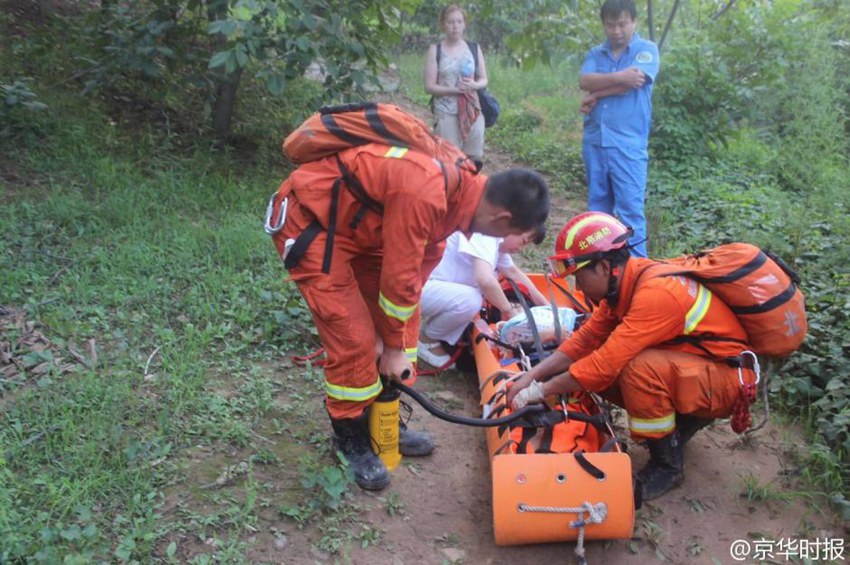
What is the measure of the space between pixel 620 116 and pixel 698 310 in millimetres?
2989

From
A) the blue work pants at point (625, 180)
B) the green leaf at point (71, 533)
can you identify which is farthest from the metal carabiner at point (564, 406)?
the blue work pants at point (625, 180)

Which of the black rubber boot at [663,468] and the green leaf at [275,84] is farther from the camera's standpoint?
the green leaf at [275,84]

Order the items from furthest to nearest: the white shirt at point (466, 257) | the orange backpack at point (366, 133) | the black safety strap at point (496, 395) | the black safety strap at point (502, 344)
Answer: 1. the white shirt at point (466, 257)
2. the black safety strap at point (502, 344)
3. the black safety strap at point (496, 395)
4. the orange backpack at point (366, 133)

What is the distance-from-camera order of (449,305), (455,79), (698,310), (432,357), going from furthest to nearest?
(455,79)
(432,357)
(449,305)
(698,310)

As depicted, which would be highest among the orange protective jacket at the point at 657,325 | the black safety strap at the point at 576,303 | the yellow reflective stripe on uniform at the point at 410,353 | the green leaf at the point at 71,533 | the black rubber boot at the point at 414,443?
the orange protective jacket at the point at 657,325

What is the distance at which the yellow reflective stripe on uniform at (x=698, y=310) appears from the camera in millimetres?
3273

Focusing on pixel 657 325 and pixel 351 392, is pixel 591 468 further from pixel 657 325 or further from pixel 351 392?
pixel 351 392

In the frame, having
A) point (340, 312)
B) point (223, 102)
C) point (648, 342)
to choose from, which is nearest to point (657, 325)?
point (648, 342)

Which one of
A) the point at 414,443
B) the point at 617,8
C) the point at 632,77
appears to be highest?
the point at 617,8

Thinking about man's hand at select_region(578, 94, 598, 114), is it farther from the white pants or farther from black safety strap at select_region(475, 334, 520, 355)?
black safety strap at select_region(475, 334, 520, 355)

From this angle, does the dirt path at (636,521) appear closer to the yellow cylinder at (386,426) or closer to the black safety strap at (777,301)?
the yellow cylinder at (386,426)

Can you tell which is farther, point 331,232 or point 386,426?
point 386,426

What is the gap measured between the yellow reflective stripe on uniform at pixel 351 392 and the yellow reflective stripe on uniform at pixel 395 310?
1.36ft

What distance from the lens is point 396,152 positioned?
2.99 m
